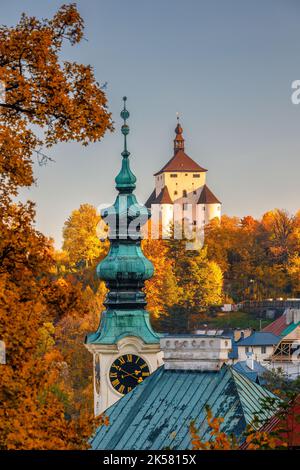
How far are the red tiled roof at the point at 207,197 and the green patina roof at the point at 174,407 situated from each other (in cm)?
13665

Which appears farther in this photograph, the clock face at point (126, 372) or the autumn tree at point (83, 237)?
the autumn tree at point (83, 237)

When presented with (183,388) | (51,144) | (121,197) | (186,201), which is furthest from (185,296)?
(51,144)

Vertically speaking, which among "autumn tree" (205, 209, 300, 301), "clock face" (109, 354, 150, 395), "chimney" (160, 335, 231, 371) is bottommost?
"chimney" (160, 335, 231, 371)

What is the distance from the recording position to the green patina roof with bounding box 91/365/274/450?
38312 mm

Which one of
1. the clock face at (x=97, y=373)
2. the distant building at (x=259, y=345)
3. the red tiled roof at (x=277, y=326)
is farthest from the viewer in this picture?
the red tiled roof at (x=277, y=326)

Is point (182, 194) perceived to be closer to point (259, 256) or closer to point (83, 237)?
point (259, 256)

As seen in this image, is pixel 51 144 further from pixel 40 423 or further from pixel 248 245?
pixel 248 245

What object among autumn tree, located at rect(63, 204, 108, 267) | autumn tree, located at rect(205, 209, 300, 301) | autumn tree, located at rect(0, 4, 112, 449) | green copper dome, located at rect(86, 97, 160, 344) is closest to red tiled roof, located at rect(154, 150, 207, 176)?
autumn tree, located at rect(205, 209, 300, 301)

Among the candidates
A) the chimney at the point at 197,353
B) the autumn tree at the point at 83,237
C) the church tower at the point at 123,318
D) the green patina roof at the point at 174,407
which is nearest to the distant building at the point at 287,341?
the autumn tree at the point at 83,237

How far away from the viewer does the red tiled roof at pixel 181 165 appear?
7470 inches

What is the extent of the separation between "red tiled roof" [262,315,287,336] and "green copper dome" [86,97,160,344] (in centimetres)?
6133

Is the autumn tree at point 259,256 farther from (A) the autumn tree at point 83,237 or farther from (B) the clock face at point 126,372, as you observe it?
(B) the clock face at point 126,372

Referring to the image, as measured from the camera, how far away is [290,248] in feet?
522

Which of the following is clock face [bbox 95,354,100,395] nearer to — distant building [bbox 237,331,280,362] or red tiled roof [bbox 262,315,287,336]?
distant building [bbox 237,331,280,362]
